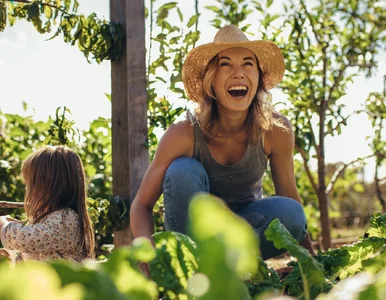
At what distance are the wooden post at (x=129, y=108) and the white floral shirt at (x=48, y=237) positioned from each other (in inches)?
15.2

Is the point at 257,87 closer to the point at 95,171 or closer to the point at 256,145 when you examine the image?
the point at 256,145

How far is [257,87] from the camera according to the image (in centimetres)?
249

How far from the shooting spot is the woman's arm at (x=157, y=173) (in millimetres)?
2152

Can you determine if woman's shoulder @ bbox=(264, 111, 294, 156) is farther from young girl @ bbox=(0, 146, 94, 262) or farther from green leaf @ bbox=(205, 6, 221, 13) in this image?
green leaf @ bbox=(205, 6, 221, 13)

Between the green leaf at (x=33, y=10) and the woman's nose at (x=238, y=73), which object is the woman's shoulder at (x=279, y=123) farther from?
the green leaf at (x=33, y=10)

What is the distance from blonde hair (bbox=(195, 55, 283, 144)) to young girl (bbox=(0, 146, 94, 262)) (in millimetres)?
566

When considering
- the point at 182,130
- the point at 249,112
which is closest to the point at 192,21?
the point at 249,112

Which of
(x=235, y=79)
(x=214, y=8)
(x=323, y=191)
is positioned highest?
(x=214, y=8)

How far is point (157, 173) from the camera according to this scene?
221cm

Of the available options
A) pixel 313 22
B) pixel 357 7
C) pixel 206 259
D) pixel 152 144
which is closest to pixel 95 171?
pixel 152 144

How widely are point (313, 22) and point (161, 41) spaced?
1.43m

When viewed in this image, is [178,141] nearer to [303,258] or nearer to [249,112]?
[249,112]

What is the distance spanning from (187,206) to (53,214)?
60 cm

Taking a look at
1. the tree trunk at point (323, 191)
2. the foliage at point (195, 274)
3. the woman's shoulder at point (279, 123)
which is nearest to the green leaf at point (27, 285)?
the foliage at point (195, 274)
